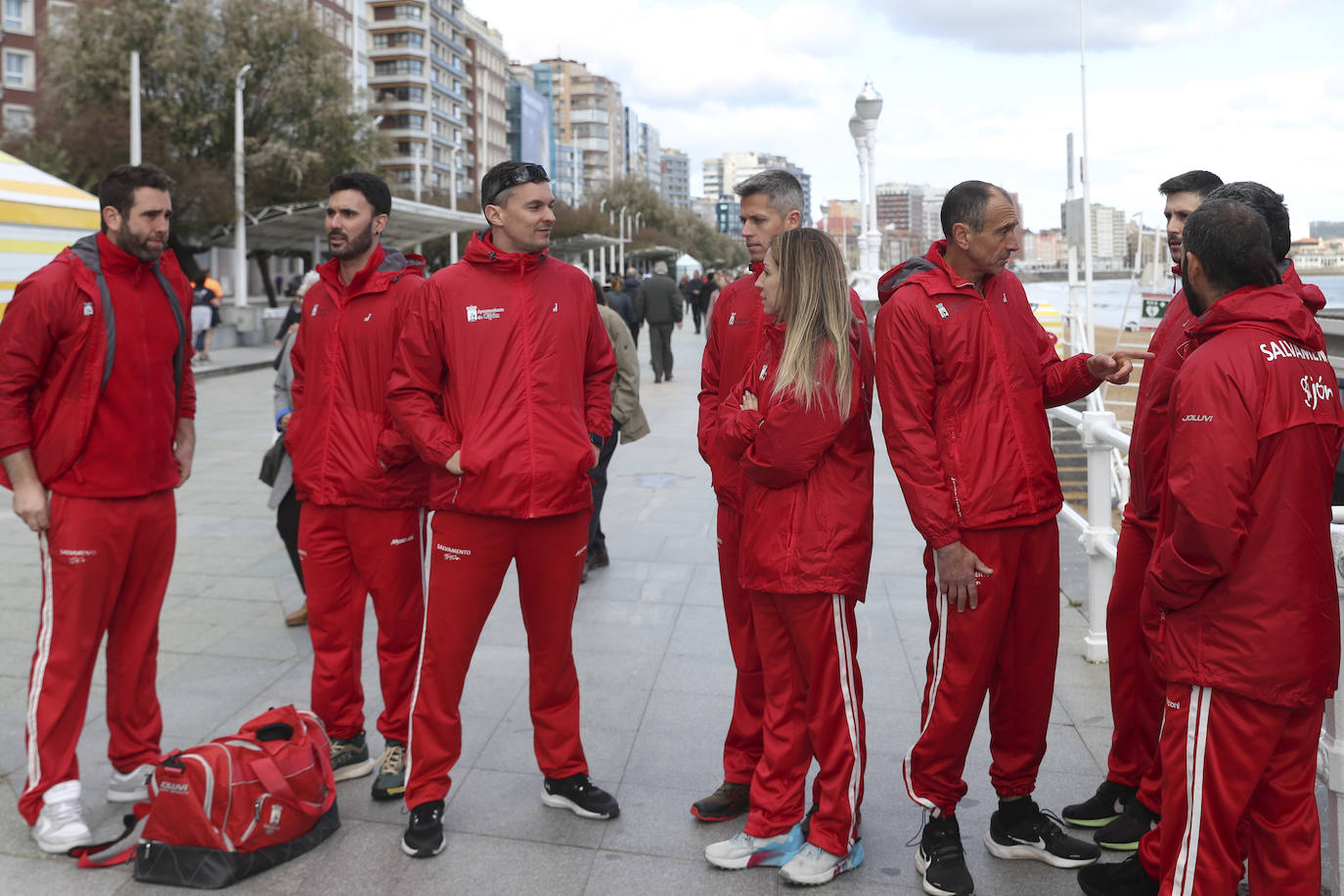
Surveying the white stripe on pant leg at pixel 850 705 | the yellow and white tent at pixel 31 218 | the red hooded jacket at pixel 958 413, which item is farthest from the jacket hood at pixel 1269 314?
the yellow and white tent at pixel 31 218

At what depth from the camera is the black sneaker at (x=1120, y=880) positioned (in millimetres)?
3111

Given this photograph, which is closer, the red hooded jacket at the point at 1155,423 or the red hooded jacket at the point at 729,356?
the red hooded jacket at the point at 1155,423

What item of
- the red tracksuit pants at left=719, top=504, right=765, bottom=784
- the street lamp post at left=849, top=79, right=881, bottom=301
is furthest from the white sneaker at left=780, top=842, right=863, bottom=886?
the street lamp post at left=849, top=79, right=881, bottom=301

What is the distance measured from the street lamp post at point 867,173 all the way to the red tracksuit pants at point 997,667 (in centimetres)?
1481

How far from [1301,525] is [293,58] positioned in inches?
1475

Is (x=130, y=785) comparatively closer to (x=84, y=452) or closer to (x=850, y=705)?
(x=84, y=452)

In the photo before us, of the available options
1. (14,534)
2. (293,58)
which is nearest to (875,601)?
(14,534)

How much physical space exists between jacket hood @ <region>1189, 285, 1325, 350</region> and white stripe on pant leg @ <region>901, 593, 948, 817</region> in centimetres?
106

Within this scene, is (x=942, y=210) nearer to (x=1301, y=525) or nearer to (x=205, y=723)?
(x=1301, y=525)

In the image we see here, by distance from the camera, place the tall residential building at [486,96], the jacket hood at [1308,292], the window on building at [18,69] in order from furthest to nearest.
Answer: the tall residential building at [486,96], the window on building at [18,69], the jacket hood at [1308,292]

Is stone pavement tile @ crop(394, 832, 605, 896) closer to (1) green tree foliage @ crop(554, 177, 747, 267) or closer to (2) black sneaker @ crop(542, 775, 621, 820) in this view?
(2) black sneaker @ crop(542, 775, 621, 820)

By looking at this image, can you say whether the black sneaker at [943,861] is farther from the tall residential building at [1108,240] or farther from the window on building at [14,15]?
the tall residential building at [1108,240]

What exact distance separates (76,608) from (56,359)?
767mm

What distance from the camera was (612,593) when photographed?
21.6 feet
